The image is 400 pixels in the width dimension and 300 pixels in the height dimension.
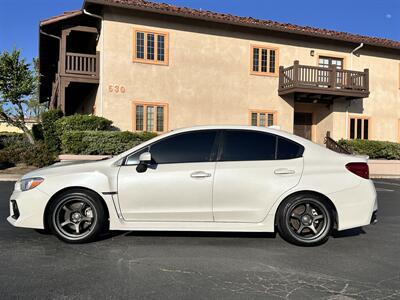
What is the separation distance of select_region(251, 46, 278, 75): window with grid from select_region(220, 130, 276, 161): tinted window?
572 inches

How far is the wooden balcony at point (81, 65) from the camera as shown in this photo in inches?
690

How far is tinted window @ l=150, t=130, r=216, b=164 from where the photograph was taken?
5.36 metres

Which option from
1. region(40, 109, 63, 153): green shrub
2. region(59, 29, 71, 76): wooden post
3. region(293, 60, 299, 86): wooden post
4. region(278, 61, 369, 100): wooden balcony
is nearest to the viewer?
region(40, 109, 63, 153): green shrub

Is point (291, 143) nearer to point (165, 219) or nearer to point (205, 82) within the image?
point (165, 219)

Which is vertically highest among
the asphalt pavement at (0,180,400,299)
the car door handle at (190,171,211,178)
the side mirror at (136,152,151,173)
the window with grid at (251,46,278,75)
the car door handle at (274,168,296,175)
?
the window with grid at (251,46,278,75)

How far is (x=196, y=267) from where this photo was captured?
442 centimetres

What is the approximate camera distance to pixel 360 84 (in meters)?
20.1

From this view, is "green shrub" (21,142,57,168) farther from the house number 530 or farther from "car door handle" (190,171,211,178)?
"car door handle" (190,171,211,178)

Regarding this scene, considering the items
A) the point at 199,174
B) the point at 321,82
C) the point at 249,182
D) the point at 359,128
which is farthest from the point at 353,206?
the point at 359,128

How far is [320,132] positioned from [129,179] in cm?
1850

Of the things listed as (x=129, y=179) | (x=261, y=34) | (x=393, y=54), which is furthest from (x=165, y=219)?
(x=393, y=54)

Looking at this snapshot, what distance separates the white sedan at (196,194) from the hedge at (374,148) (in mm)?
15244

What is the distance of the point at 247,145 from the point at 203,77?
44.8 feet

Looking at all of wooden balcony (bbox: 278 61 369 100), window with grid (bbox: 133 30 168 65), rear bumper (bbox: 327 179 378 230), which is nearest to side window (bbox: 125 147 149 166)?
rear bumper (bbox: 327 179 378 230)
